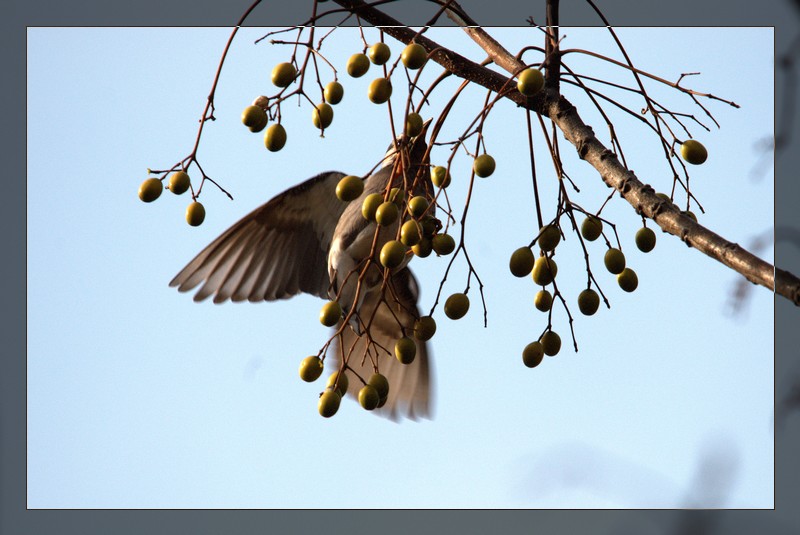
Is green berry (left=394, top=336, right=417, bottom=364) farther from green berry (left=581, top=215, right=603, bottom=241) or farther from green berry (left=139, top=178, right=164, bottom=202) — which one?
green berry (left=139, top=178, right=164, bottom=202)

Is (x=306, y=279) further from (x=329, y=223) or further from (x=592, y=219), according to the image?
(x=592, y=219)

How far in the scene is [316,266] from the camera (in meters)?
2.88

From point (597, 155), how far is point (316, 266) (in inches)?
67.7

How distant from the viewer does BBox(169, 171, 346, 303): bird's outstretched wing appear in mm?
2709

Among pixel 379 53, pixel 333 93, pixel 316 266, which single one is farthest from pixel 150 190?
pixel 316 266

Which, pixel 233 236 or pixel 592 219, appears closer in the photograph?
pixel 592 219

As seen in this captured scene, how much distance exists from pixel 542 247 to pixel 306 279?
1.59 metres

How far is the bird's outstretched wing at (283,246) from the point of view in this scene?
2.71 meters

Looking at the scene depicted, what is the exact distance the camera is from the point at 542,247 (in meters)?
1.34

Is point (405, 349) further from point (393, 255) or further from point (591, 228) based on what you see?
point (591, 228)

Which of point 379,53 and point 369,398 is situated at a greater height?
point 379,53

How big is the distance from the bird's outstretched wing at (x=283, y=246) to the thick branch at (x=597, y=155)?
1351mm

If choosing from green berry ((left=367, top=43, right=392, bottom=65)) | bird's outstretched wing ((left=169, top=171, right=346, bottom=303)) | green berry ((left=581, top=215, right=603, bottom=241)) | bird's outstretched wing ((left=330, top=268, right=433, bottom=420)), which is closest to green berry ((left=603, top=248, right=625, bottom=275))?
green berry ((left=581, top=215, right=603, bottom=241))
